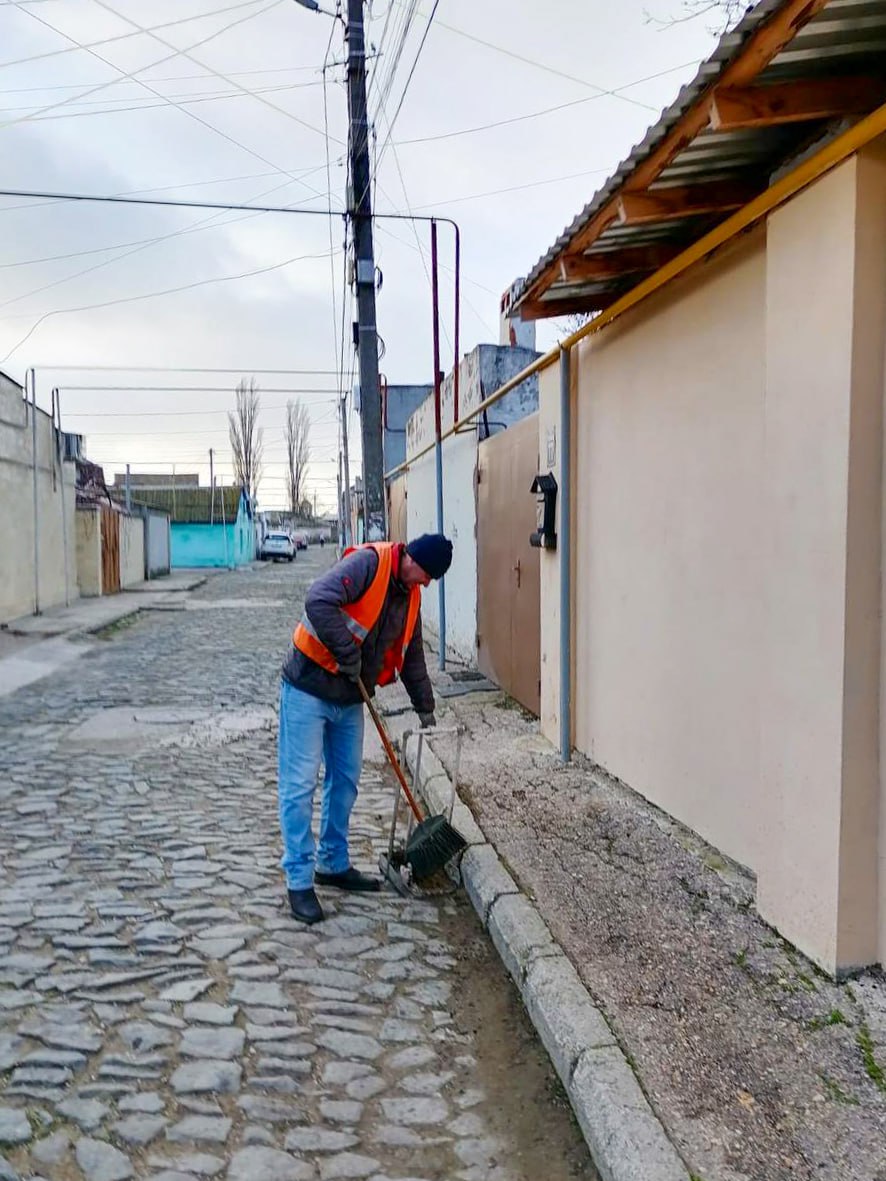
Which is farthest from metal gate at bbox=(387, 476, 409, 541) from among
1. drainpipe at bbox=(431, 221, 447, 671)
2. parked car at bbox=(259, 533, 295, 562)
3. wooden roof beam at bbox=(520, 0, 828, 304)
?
parked car at bbox=(259, 533, 295, 562)

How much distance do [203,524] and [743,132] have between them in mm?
43633

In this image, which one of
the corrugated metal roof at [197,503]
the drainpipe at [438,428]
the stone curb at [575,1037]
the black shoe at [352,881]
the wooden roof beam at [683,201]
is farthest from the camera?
the corrugated metal roof at [197,503]

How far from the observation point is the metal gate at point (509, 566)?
24.5 feet

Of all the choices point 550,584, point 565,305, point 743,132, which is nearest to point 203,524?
point 550,584

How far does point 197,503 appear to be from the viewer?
149 ft

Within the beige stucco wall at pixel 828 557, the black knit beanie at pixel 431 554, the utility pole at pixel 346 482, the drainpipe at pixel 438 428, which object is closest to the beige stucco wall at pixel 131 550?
the utility pole at pixel 346 482

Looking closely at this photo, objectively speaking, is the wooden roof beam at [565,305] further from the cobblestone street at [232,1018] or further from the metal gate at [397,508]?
the metal gate at [397,508]

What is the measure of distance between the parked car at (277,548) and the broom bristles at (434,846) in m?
49.0

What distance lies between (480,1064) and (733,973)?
3.08ft

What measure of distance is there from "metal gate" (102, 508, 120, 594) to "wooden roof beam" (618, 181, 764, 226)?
850 inches

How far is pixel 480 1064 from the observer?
10.2 feet

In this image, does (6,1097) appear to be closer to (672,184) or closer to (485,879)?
(485,879)

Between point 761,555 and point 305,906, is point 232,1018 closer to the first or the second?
point 305,906

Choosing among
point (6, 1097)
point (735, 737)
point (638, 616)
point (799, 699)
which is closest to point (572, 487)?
point (638, 616)
